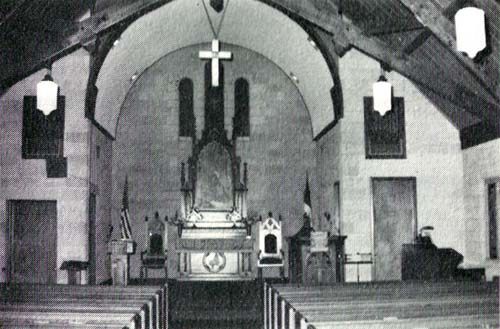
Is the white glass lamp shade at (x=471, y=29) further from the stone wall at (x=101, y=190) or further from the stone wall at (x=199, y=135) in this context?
the stone wall at (x=199, y=135)

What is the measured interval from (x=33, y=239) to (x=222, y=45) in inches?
265

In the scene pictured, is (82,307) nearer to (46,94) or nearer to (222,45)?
(46,94)

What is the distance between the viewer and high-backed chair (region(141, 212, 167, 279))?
1356cm

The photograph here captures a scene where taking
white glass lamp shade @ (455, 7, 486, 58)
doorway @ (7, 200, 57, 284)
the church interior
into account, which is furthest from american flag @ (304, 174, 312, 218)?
white glass lamp shade @ (455, 7, 486, 58)

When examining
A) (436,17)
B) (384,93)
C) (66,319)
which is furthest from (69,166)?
(66,319)

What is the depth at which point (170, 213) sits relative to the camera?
589 inches

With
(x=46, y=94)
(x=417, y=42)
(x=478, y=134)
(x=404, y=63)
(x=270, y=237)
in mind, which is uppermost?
(x=417, y=42)

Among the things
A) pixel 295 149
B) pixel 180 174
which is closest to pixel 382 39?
pixel 295 149

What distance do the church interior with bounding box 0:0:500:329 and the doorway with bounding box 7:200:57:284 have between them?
0.03m

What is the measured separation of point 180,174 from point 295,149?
2933mm

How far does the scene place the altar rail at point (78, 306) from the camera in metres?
4.28

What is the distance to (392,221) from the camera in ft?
39.4

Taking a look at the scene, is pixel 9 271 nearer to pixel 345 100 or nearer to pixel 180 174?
pixel 180 174

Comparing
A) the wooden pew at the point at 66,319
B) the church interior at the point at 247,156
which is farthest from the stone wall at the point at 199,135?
the wooden pew at the point at 66,319
